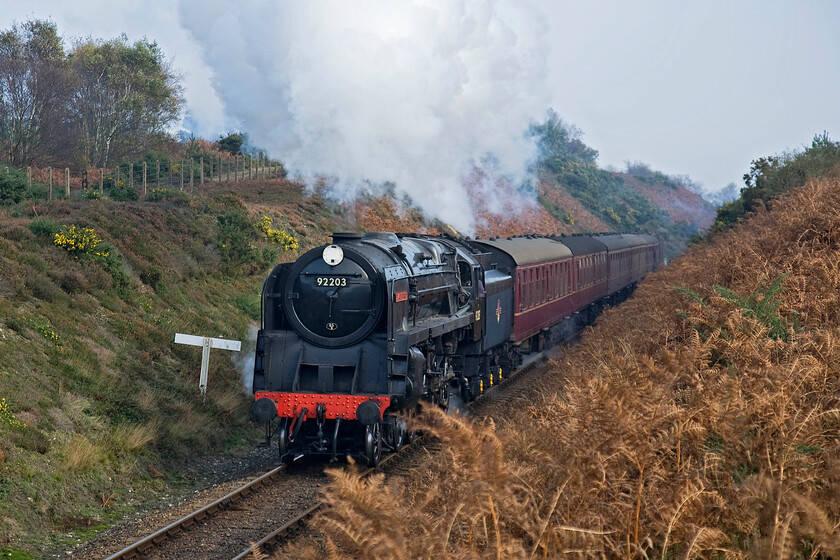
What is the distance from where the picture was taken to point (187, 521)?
872cm

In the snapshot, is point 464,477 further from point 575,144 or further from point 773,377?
point 575,144

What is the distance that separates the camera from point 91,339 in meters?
13.3

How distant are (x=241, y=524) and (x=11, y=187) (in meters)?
17.0

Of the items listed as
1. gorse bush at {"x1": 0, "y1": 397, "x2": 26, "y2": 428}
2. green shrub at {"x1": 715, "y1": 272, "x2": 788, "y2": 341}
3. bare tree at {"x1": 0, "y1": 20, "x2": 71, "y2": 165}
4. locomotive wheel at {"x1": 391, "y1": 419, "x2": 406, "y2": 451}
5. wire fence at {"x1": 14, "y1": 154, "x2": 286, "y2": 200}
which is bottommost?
locomotive wheel at {"x1": 391, "y1": 419, "x2": 406, "y2": 451}

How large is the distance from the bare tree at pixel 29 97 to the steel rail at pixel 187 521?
30.8 metres

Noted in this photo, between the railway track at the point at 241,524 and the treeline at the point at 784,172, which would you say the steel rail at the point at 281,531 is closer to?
the railway track at the point at 241,524

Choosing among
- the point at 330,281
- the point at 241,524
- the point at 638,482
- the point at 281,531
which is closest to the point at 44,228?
the point at 330,281

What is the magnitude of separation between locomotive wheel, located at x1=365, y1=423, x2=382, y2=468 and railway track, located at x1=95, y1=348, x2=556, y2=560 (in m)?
0.18

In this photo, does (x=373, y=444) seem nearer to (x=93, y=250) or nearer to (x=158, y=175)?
(x=93, y=250)

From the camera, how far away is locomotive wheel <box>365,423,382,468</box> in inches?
424

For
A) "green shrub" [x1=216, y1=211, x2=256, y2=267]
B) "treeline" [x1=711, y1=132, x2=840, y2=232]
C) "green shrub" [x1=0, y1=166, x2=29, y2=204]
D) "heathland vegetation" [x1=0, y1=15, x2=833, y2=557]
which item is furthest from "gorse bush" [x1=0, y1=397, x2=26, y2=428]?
"treeline" [x1=711, y1=132, x2=840, y2=232]

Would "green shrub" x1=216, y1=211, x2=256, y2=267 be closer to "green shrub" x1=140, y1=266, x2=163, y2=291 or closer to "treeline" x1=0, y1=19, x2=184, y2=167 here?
"green shrub" x1=140, y1=266, x2=163, y2=291

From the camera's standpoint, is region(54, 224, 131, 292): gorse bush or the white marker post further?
region(54, 224, 131, 292): gorse bush

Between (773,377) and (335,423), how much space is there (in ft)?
21.5
